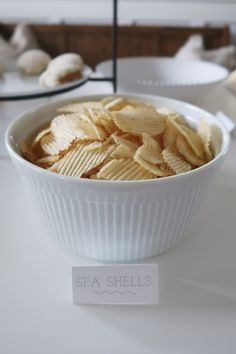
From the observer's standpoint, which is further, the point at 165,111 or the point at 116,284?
the point at 165,111

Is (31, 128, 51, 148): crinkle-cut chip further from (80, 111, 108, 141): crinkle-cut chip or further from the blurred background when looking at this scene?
the blurred background

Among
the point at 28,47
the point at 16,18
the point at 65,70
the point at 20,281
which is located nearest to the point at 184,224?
the point at 20,281

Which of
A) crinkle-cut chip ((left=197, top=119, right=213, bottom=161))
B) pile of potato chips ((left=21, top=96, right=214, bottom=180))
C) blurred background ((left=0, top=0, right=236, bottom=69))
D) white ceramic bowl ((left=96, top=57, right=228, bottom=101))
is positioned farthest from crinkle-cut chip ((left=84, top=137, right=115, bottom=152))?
blurred background ((left=0, top=0, right=236, bottom=69))

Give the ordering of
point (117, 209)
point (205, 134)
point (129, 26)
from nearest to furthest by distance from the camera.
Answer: point (117, 209)
point (205, 134)
point (129, 26)

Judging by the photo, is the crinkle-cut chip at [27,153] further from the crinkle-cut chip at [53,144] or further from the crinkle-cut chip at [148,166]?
the crinkle-cut chip at [148,166]

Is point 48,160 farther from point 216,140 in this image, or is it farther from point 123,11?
point 123,11

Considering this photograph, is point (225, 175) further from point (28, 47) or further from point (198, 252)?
point (28, 47)

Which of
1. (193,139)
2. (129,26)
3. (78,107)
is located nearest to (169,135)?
(193,139)
